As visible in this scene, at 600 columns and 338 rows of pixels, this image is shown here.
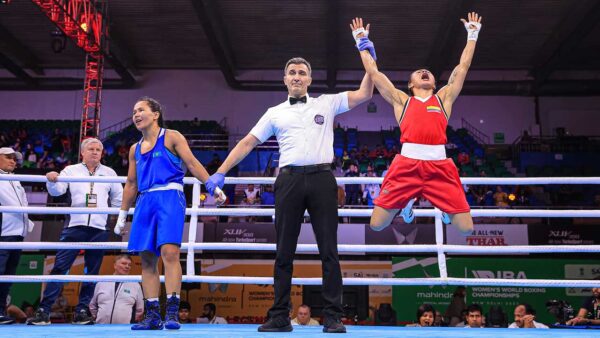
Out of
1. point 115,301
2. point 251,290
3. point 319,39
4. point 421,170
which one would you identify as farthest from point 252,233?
point 421,170

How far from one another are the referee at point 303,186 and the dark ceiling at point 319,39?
1184 centimetres

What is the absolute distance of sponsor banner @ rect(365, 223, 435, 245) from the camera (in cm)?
1152

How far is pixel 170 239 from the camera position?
345 centimetres

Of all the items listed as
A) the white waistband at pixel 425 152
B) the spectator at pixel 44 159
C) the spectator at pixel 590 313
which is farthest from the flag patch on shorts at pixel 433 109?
the spectator at pixel 44 159

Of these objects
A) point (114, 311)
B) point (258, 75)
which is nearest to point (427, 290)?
point (114, 311)

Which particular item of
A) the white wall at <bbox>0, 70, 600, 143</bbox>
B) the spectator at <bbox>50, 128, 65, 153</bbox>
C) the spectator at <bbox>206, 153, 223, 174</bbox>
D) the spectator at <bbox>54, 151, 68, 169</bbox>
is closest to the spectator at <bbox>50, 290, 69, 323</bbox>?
the spectator at <bbox>206, 153, 223, 174</bbox>

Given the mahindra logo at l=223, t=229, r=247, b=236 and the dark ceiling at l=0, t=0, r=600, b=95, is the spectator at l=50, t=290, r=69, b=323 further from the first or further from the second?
the dark ceiling at l=0, t=0, r=600, b=95

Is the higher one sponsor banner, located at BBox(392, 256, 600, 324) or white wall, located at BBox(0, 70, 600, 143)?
white wall, located at BBox(0, 70, 600, 143)

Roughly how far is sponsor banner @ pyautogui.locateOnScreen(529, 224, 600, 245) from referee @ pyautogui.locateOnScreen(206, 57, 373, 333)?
9.58m

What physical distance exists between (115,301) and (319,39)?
1329 cm

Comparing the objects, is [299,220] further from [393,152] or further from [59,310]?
[393,152]

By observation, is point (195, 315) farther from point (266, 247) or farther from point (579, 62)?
point (579, 62)

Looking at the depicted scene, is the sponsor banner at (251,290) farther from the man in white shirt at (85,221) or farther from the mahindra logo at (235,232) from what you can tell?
the man in white shirt at (85,221)

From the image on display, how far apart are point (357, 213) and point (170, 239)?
1.64 meters
